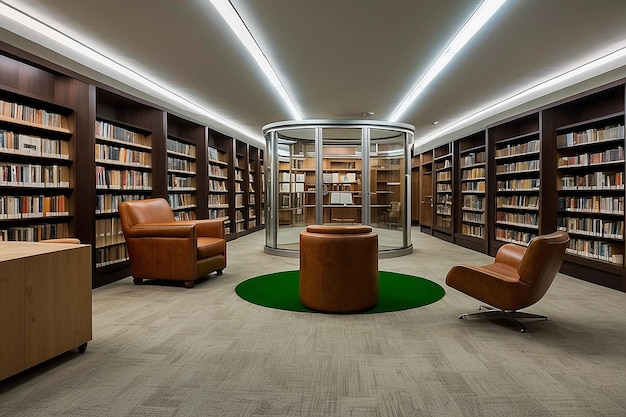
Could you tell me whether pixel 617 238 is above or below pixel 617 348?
above

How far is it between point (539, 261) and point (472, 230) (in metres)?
6.40

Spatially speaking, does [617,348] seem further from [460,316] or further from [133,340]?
[133,340]

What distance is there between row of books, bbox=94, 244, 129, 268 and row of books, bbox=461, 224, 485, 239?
22.5ft

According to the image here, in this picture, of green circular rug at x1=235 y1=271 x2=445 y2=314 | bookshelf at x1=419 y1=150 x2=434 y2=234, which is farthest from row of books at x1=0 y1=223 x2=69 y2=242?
bookshelf at x1=419 y1=150 x2=434 y2=234

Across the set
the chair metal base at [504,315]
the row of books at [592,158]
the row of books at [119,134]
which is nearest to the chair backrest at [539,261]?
the chair metal base at [504,315]

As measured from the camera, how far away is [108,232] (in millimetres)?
5852

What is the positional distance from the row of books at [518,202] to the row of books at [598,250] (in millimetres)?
1018

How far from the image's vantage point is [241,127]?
38.8 feet

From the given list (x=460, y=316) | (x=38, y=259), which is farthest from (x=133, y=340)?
(x=460, y=316)

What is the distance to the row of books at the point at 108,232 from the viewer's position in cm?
569

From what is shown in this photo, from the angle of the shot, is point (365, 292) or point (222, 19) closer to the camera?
point (365, 292)

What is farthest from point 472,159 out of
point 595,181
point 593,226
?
point 593,226

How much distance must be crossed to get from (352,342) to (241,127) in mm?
9477

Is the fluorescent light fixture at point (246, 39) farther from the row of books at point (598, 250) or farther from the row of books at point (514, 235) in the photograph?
the row of books at point (598, 250)
